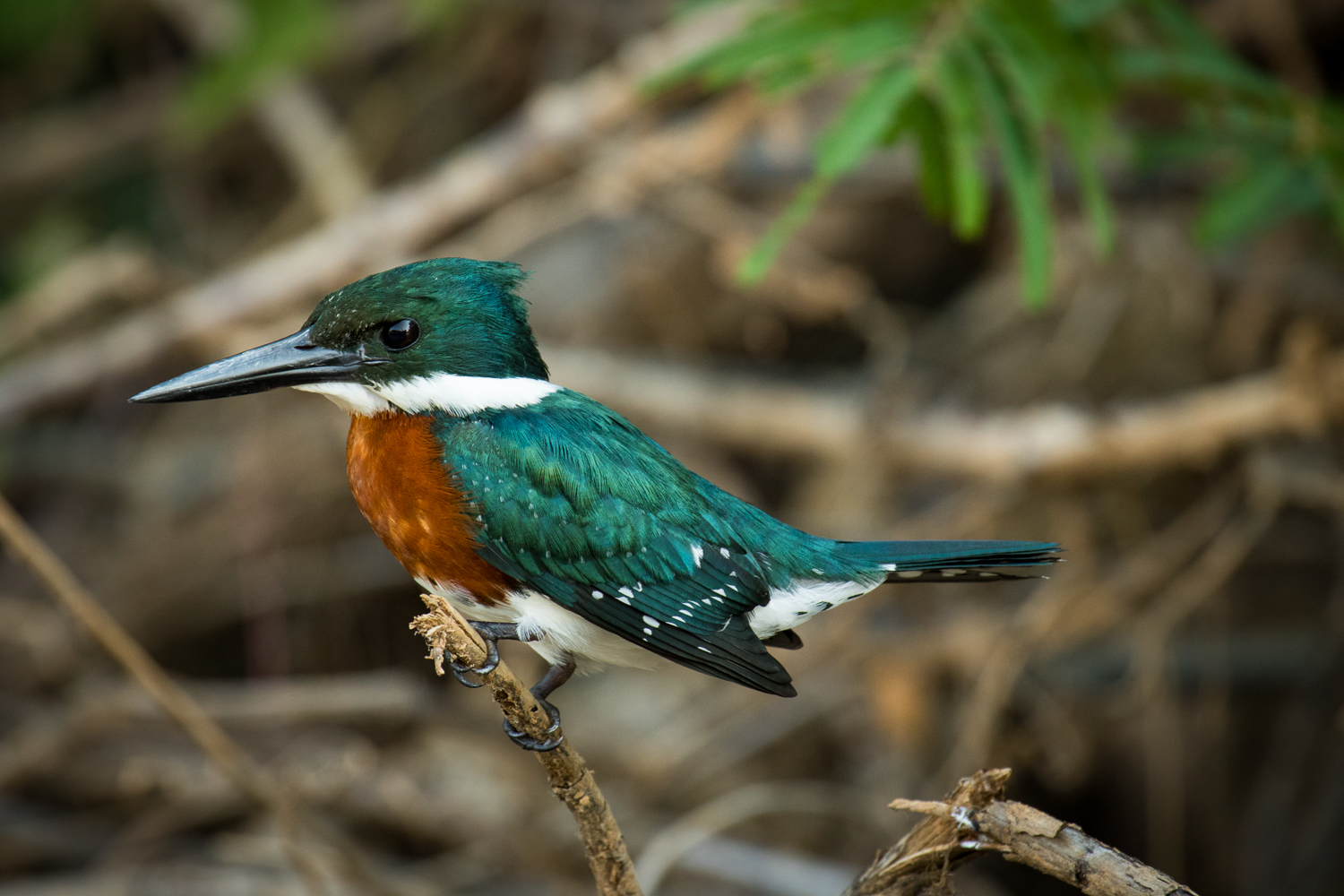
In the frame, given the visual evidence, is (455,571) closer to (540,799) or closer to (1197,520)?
(540,799)

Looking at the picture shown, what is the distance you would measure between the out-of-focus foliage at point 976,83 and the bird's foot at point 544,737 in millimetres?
1135

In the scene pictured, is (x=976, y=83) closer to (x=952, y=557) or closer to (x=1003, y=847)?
(x=952, y=557)

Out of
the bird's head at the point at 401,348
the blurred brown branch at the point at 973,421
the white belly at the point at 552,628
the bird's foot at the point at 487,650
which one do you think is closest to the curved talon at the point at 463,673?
the bird's foot at the point at 487,650

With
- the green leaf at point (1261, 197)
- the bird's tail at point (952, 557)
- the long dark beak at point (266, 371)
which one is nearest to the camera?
the long dark beak at point (266, 371)

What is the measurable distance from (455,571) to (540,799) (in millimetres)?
2197

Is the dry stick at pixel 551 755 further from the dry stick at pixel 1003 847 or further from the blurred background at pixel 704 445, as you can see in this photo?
the blurred background at pixel 704 445

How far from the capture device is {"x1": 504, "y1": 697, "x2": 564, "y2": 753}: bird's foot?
5.45 ft

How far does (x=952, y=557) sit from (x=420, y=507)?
81cm

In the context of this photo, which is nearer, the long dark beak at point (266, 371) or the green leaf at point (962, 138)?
the long dark beak at point (266, 371)

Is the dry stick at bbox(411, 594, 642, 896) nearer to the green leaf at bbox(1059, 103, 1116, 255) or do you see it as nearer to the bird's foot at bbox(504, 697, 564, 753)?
the bird's foot at bbox(504, 697, 564, 753)

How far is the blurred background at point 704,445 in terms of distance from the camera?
11.7 ft

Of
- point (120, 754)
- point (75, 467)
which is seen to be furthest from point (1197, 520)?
point (75, 467)

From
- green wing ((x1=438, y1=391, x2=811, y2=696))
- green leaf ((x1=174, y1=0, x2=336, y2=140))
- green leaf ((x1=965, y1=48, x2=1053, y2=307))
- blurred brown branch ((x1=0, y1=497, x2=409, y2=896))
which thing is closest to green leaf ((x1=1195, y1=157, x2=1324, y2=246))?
green leaf ((x1=965, y1=48, x2=1053, y2=307))

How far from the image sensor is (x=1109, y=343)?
4590 millimetres
